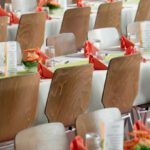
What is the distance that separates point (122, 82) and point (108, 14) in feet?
10.2

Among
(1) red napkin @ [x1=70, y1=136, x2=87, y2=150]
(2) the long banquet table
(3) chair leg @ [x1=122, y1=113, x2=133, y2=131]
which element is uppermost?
(1) red napkin @ [x1=70, y1=136, x2=87, y2=150]

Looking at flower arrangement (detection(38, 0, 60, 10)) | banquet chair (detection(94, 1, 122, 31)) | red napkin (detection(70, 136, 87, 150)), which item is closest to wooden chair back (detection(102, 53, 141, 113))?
red napkin (detection(70, 136, 87, 150))

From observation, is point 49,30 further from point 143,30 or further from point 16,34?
point 143,30

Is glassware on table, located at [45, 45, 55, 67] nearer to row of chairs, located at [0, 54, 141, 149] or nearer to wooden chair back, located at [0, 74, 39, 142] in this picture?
row of chairs, located at [0, 54, 141, 149]

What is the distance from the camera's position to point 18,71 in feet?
17.5

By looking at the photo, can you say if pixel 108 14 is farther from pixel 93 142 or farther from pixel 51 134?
pixel 93 142

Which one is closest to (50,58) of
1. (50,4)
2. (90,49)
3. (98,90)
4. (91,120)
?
(90,49)

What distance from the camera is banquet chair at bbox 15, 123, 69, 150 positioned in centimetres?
359

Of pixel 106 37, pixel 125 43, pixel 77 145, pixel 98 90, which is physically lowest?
pixel 98 90

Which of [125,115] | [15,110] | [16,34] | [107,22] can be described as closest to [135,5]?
[107,22]

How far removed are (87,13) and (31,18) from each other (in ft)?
2.75

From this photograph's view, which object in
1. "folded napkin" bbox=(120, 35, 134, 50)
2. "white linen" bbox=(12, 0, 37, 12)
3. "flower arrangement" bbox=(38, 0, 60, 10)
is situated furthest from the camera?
"white linen" bbox=(12, 0, 37, 12)

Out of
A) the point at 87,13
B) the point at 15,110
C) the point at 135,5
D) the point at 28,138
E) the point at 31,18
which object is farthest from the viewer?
the point at 135,5

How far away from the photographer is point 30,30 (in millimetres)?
7508
